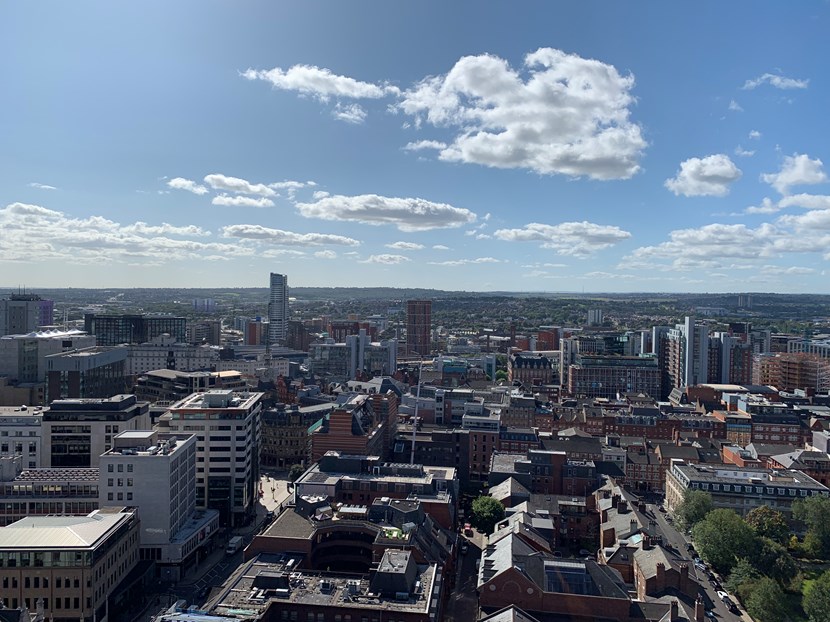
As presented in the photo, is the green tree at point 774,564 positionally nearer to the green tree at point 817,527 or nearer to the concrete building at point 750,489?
the green tree at point 817,527

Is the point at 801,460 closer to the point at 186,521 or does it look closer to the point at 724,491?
the point at 724,491

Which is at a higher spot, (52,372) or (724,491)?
(52,372)

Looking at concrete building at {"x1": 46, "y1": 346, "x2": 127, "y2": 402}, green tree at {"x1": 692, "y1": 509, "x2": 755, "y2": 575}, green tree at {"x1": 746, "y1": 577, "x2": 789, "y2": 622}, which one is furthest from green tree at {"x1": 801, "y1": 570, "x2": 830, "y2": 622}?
concrete building at {"x1": 46, "y1": 346, "x2": 127, "y2": 402}

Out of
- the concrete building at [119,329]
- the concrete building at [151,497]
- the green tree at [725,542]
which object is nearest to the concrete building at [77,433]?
the concrete building at [151,497]

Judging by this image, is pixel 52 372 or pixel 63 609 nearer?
pixel 63 609

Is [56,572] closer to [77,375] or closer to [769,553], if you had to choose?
[77,375]

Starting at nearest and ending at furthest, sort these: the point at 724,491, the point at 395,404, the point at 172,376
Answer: the point at 724,491, the point at 395,404, the point at 172,376

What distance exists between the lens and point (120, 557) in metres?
51.8

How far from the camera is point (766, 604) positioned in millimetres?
48406

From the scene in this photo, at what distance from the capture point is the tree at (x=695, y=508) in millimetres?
65500

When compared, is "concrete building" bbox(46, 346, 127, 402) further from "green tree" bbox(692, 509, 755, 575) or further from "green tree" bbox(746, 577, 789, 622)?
"green tree" bbox(746, 577, 789, 622)

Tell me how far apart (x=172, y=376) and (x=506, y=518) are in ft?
223

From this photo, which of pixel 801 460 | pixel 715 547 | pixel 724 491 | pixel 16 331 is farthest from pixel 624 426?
pixel 16 331

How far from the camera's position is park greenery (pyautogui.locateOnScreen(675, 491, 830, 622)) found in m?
49.2
